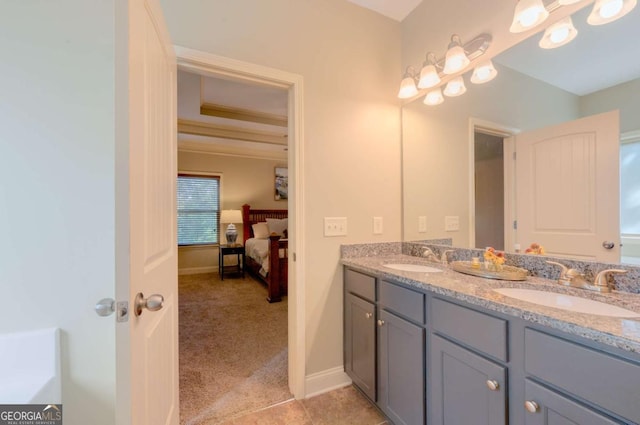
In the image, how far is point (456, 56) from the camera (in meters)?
1.53

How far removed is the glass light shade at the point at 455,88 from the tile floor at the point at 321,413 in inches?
81.1

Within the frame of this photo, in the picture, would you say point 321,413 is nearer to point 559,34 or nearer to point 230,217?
point 559,34

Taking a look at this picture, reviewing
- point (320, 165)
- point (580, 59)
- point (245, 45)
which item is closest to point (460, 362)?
point (320, 165)

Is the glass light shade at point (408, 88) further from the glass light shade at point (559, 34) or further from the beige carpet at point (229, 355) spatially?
the beige carpet at point (229, 355)

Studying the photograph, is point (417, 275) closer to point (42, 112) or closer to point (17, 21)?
point (42, 112)

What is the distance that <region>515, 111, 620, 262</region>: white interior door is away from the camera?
105cm

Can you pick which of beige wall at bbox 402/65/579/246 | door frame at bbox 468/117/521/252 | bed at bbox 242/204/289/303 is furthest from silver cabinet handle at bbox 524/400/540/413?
bed at bbox 242/204/289/303

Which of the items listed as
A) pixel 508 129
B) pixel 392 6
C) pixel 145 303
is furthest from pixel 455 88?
pixel 145 303

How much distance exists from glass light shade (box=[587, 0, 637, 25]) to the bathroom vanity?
42.9 inches

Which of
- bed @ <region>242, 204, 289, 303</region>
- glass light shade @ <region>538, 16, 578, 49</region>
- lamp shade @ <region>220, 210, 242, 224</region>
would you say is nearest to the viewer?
glass light shade @ <region>538, 16, 578, 49</region>

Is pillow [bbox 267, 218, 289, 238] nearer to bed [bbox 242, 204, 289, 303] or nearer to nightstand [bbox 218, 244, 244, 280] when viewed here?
bed [bbox 242, 204, 289, 303]

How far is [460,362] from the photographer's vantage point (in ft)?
3.34

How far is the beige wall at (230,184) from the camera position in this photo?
5.13 metres

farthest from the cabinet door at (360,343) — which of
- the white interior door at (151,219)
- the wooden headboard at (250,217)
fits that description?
the wooden headboard at (250,217)
